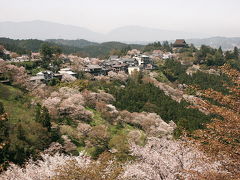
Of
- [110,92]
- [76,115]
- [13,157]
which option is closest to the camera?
[13,157]

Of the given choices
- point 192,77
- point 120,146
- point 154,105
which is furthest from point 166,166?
point 192,77

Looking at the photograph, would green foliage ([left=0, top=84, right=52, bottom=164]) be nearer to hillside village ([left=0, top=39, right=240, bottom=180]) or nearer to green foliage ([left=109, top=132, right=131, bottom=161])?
hillside village ([left=0, top=39, right=240, bottom=180])

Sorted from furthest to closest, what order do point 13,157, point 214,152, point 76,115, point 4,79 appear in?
point 4,79
point 76,115
point 13,157
point 214,152

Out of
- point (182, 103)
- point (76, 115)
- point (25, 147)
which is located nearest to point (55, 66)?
point (76, 115)

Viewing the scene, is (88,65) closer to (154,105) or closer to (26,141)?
(154,105)

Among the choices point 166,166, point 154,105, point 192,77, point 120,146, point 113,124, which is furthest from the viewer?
point 192,77

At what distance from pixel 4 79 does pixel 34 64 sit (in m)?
14.5

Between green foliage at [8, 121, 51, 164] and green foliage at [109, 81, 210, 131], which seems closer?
green foliage at [8, 121, 51, 164]

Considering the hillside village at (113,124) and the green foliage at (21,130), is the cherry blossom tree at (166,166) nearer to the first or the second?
the hillside village at (113,124)

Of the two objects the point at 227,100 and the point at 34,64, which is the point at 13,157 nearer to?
the point at 227,100

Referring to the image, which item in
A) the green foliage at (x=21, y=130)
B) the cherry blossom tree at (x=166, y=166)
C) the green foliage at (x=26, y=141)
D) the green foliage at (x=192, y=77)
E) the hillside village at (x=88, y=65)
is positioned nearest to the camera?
the cherry blossom tree at (x=166, y=166)

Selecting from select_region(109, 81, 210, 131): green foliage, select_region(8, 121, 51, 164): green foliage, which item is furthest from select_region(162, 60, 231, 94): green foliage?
select_region(8, 121, 51, 164): green foliage

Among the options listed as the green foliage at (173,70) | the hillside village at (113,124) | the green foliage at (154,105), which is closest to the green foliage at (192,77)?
the green foliage at (173,70)

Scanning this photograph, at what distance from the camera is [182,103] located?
2032 inches
